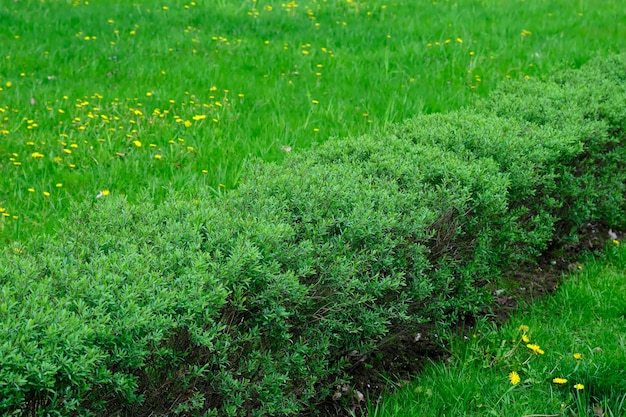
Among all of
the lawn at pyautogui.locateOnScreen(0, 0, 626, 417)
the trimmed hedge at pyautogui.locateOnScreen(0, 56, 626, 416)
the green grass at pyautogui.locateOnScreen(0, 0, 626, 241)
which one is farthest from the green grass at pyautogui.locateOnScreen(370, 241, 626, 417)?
the green grass at pyautogui.locateOnScreen(0, 0, 626, 241)

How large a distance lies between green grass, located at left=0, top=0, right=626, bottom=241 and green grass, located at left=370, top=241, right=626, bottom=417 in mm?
1704

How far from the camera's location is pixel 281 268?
8.20 feet

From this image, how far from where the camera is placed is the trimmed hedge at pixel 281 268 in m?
1.93

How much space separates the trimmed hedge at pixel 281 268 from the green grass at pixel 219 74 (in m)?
1.25

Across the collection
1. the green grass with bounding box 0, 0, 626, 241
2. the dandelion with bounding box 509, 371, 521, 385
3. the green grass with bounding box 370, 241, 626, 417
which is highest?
the dandelion with bounding box 509, 371, 521, 385

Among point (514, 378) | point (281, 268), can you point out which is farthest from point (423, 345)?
point (281, 268)

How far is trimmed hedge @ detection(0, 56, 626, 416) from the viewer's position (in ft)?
6.33

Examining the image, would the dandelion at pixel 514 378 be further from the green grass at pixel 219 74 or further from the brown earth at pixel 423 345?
the green grass at pixel 219 74

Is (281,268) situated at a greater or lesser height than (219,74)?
greater

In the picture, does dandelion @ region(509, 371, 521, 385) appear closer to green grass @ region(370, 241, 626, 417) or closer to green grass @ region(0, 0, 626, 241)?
green grass @ region(370, 241, 626, 417)

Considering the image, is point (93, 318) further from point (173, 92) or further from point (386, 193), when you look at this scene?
point (173, 92)

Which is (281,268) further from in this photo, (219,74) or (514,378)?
(219,74)

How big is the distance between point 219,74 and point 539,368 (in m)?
4.42

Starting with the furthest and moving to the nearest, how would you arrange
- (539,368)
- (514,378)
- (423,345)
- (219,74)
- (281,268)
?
(219,74)
(423,345)
(539,368)
(514,378)
(281,268)
